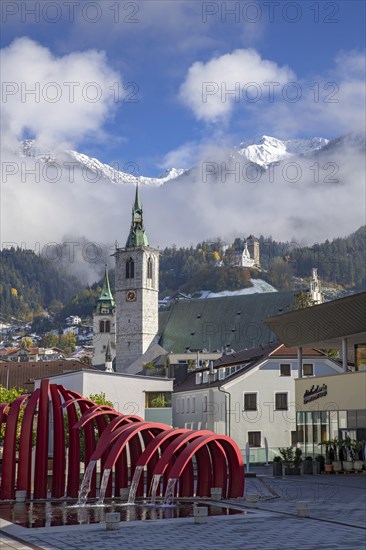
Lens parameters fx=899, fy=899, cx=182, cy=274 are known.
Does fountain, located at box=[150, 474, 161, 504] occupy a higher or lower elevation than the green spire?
lower

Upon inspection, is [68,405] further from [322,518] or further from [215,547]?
[215,547]

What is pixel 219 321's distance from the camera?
164500 millimetres

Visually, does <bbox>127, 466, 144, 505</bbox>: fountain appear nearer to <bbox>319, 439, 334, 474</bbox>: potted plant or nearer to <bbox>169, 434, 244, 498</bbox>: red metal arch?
<bbox>169, 434, 244, 498</bbox>: red metal arch

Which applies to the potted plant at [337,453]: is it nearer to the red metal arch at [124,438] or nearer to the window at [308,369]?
the red metal arch at [124,438]

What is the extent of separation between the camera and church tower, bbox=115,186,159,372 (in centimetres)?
16575

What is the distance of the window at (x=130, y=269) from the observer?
176 metres

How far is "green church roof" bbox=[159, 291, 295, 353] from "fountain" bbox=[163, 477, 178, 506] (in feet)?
408

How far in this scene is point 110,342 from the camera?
193 m

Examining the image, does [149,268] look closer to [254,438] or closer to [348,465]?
[254,438]

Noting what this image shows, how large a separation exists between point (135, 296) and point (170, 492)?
469 feet

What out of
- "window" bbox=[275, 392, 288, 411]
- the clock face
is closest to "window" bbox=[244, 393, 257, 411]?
"window" bbox=[275, 392, 288, 411]

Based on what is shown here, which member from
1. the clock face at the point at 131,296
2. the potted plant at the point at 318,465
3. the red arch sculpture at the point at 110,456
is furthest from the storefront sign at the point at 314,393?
the clock face at the point at 131,296

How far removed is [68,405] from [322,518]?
10.6 m

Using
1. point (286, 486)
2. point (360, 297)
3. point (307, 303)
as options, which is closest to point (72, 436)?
point (286, 486)
